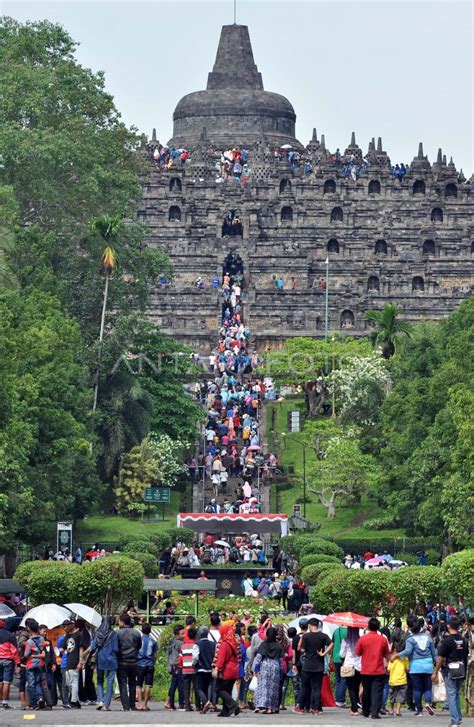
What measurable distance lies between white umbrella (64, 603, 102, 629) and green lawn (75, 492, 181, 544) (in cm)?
3414

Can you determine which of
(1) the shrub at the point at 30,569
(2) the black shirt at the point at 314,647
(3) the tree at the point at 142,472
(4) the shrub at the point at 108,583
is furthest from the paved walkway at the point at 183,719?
(3) the tree at the point at 142,472

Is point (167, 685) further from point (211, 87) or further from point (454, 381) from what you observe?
point (211, 87)

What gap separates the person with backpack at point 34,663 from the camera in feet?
135

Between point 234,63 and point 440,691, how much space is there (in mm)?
111784

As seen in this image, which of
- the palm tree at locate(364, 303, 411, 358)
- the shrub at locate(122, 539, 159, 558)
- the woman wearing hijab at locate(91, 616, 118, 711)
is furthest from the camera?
the palm tree at locate(364, 303, 411, 358)

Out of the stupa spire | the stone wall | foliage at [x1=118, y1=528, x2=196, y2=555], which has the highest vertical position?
the stupa spire

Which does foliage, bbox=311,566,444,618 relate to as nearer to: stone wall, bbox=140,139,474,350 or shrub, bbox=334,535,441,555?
shrub, bbox=334,535,441,555

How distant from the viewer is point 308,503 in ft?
288

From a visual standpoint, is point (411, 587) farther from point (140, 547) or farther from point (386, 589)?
point (140, 547)

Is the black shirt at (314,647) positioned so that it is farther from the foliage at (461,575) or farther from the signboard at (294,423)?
the signboard at (294,423)

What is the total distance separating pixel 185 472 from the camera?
298 feet

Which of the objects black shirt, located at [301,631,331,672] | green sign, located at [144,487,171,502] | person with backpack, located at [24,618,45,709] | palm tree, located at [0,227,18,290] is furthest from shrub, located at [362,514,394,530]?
black shirt, located at [301,631,331,672]

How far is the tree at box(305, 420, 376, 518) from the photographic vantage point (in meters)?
85.3

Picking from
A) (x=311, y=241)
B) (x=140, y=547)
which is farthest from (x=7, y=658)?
(x=311, y=241)
